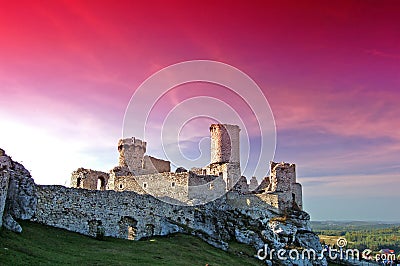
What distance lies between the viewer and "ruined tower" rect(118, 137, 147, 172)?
5093 cm

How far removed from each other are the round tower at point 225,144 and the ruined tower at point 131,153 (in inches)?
386

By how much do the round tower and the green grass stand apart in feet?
65.7

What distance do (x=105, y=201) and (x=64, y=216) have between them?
139 inches

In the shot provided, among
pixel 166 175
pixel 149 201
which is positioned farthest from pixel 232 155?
pixel 149 201

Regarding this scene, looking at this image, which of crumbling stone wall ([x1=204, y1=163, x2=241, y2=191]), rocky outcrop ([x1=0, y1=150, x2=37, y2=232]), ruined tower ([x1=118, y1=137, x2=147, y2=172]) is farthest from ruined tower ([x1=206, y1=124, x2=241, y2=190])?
rocky outcrop ([x1=0, y1=150, x2=37, y2=232])

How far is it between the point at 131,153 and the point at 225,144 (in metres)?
12.6

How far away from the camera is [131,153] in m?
51.3

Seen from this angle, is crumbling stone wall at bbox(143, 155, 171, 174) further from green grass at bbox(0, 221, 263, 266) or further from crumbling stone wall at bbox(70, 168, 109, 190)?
green grass at bbox(0, 221, 263, 266)

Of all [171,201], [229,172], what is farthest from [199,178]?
[229,172]

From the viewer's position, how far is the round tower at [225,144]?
50.6 metres

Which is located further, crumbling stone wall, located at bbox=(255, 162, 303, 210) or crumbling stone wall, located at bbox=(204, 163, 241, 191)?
crumbling stone wall, located at bbox=(255, 162, 303, 210)

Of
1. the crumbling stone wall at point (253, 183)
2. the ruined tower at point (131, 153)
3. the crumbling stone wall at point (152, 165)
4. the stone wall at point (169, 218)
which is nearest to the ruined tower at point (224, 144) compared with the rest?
the crumbling stone wall at point (253, 183)

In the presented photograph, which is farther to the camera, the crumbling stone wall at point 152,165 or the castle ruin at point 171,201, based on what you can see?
the crumbling stone wall at point 152,165

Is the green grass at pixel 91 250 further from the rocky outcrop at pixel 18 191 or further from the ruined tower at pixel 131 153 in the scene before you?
the ruined tower at pixel 131 153
